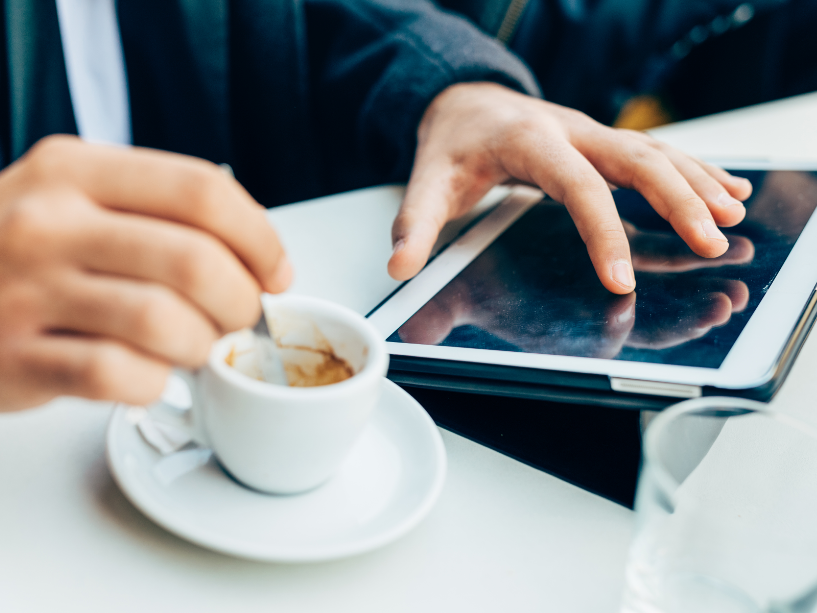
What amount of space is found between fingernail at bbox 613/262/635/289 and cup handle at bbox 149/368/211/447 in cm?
28

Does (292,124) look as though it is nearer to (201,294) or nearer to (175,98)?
(175,98)

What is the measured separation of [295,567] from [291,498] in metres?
0.03

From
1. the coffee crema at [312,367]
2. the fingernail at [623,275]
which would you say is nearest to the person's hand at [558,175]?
the fingernail at [623,275]

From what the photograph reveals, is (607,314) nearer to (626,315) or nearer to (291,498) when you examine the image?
(626,315)

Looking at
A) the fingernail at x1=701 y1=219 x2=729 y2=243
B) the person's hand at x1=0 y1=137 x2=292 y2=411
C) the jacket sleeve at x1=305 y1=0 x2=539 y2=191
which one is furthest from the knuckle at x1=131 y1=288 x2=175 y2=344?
the jacket sleeve at x1=305 y1=0 x2=539 y2=191

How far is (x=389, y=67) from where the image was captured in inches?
27.9

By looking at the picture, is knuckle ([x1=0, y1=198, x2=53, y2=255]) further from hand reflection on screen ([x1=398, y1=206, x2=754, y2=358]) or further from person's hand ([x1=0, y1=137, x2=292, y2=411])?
hand reflection on screen ([x1=398, y1=206, x2=754, y2=358])

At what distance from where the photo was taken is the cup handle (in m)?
0.29

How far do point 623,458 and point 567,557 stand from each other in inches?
3.1

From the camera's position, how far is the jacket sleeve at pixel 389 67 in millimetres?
679

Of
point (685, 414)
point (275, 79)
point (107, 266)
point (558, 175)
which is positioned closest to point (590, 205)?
point (558, 175)

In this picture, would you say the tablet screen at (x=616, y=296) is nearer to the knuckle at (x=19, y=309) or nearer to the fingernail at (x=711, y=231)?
the fingernail at (x=711, y=231)

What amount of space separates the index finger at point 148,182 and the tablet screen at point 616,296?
0.53ft

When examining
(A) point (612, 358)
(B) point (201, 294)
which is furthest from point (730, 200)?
(B) point (201, 294)
